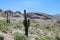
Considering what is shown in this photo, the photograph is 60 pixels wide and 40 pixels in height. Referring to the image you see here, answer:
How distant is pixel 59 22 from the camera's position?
2771 inches

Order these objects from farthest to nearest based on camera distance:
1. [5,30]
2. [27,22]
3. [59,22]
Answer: [59,22]
[5,30]
[27,22]

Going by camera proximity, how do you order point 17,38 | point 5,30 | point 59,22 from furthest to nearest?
1. point 59,22
2. point 5,30
3. point 17,38

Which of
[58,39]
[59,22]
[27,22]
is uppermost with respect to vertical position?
[27,22]

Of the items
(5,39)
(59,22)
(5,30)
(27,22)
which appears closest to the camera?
(5,39)

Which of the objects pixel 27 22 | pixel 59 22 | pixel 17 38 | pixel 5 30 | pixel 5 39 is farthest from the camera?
pixel 59 22

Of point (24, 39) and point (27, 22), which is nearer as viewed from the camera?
point (24, 39)

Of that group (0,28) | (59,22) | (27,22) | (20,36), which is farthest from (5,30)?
(59,22)

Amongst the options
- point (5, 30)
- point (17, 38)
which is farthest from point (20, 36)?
point (5, 30)

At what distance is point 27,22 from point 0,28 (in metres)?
6.52

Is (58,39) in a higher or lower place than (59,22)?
higher

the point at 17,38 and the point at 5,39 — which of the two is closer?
the point at 17,38

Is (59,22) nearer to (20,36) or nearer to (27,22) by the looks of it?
(27,22)

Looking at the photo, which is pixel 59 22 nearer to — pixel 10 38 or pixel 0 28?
pixel 0 28

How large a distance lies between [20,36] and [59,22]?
49.3 metres
